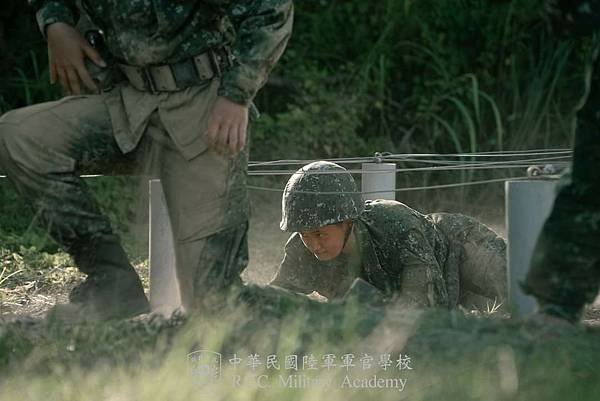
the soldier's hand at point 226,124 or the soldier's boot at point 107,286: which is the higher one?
the soldier's hand at point 226,124

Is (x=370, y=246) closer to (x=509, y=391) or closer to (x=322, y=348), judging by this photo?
(x=322, y=348)

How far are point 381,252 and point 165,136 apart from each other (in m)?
1.55

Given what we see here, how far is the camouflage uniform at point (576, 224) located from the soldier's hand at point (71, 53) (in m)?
1.42

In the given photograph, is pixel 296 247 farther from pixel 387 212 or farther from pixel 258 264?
pixel 258 264

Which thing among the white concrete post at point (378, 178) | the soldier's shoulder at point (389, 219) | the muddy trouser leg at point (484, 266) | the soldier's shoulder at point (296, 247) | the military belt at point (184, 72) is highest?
the military belt at point (184, 72)

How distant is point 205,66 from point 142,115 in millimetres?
241

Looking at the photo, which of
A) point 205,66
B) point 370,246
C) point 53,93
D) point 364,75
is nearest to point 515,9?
point 364,75

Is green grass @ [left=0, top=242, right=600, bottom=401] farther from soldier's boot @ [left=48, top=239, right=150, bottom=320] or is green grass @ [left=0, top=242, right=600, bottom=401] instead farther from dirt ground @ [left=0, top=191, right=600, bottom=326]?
dirt ground @ [left=0, top=191, right=600, bottom=326]

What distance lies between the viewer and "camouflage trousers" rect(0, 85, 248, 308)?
376 cm

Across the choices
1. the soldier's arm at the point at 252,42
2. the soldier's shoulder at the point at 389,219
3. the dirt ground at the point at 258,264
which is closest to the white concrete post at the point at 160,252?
the dirt ground at the point at 258,264

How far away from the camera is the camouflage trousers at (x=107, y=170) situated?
148 inches

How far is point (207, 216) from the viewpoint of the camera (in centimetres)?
382

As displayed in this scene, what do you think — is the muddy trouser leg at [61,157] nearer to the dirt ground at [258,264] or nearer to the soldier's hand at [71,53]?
the soldier's hand at [71,53]

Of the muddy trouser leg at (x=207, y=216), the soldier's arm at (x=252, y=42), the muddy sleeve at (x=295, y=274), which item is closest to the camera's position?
the soldier's arm at (x=252, y=42)
